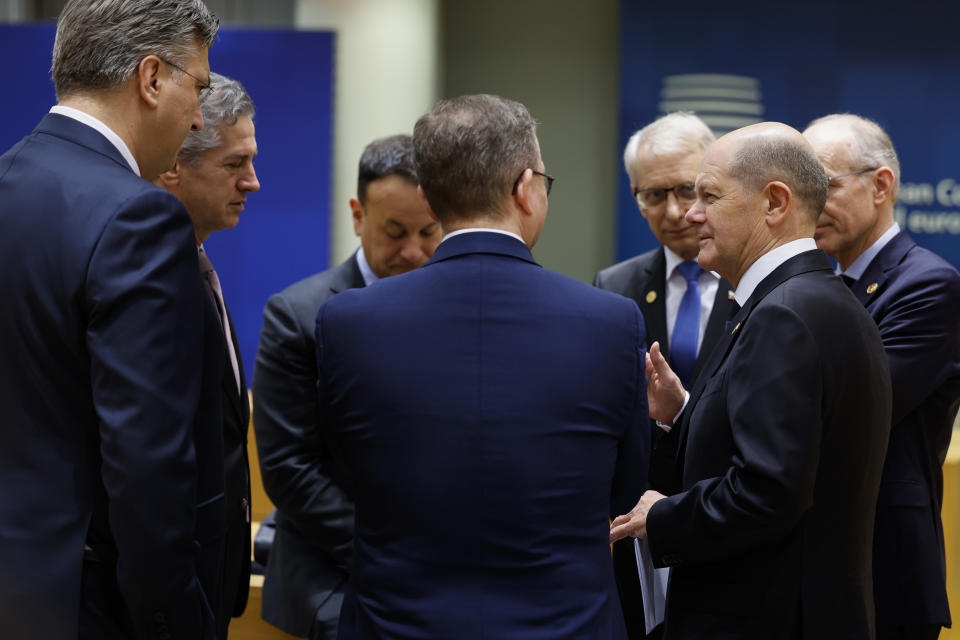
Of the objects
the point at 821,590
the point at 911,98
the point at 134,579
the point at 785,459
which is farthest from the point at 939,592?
the point at 911,98

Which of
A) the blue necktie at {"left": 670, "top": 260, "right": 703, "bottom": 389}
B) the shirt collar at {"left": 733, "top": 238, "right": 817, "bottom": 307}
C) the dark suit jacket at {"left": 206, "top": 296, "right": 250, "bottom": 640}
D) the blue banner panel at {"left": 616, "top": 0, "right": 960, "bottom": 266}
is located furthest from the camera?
the blue banner panel at {"left": 616, "top": 0, "right": 960, "bottom": 266}

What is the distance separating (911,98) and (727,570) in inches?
159

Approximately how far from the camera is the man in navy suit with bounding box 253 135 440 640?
8.20 feet

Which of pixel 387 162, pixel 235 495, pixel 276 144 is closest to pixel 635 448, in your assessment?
pixel 235 495

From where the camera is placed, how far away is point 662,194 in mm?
3102

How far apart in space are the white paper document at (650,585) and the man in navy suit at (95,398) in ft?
3.23

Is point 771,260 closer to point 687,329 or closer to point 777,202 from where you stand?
point 777,202

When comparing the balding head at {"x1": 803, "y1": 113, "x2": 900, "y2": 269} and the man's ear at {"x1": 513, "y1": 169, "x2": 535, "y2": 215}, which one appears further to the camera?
the balding head at {"x1": 803, "y1": 113, "x2": 900, "y2": 269}

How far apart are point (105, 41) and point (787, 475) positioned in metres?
1.39

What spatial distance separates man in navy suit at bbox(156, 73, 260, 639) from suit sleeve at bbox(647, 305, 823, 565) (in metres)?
0.97

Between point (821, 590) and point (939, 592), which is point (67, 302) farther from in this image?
point (939, 592)

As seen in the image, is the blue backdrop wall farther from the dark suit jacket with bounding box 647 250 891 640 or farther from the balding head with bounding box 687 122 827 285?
the dark suit jacket with bounding box 647 250 891 640

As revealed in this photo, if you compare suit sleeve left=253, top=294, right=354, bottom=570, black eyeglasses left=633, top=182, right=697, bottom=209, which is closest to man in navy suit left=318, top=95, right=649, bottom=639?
suit sleeve left=253, top=294, right=354, bottom=570

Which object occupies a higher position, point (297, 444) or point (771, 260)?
point (771, 260)
